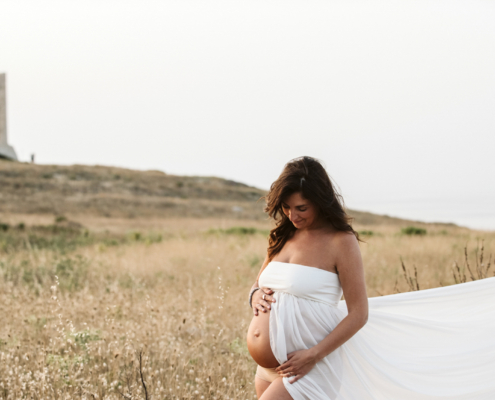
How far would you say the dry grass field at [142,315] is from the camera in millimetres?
3805

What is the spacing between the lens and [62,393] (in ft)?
11.4

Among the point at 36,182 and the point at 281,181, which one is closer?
the point at 281,181

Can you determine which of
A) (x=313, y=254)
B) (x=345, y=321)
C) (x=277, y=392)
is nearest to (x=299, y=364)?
(x=277, y=392)

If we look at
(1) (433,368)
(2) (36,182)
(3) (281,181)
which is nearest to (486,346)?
(1) (433,368)

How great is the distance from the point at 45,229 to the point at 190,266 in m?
12.5

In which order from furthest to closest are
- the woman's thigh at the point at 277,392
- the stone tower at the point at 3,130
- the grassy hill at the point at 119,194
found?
1. the stone tower at the point at 3,130
2. the grassy hill at the point at 119,194
3. the woman's thigh at the point at 277,392

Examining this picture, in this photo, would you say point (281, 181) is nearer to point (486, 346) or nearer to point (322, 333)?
point (322, 333)

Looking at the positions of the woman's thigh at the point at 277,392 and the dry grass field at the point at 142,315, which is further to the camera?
the dry grass field at the point at 142,315

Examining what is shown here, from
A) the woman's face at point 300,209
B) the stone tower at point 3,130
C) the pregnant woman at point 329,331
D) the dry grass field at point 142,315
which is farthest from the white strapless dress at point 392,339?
the stone tower at point 3,130

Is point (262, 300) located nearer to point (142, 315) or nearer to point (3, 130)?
point (142, 315)

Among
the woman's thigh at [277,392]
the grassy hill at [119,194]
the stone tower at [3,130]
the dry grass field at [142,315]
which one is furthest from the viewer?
the stone tower at [3,130]

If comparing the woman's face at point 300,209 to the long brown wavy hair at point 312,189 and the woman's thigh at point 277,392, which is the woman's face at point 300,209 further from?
the woman's thigh at point 277,392

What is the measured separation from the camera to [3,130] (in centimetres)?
5722

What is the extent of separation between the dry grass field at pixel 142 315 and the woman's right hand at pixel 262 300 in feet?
3.26
